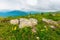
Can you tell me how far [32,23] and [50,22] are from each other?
1.16 metres

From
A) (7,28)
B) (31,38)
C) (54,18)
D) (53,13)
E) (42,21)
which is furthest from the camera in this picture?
(53,13)

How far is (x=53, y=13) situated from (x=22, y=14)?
197 centimetres

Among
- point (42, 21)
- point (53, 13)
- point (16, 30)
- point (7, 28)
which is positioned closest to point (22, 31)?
point (16, 30)

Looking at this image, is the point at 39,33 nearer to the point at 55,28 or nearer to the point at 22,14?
the point at 55,28

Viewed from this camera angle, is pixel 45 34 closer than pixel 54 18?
Yes

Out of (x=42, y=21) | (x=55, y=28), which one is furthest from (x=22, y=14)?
(x=55, y=28)

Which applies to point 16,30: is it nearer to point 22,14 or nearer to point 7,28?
point 7,28

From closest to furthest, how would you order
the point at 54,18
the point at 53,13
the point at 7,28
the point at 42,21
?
1. the point at 7,28
2. the point at 42,21
3. the point at 54,18
4. the point at 53,13

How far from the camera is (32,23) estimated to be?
31.4ft

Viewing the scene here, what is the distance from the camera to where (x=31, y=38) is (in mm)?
8734

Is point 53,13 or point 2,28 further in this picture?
point 53,13

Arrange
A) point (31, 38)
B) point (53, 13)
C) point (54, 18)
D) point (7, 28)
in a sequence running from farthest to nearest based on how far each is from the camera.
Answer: point (53, 13)
point (54, 18)
point (7, 28)
point (31, 38)

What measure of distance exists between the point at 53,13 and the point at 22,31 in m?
3.66

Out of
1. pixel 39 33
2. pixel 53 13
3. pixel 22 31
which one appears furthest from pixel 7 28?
pixel 53 13
